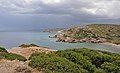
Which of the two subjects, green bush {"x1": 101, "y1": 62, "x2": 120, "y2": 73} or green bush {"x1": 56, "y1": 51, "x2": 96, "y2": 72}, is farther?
green bush {"x1": 56, "y1": 51, "x2": 96, "y2": 72}

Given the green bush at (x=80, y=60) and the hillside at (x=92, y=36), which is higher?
the green bush at (x=80, y=60)

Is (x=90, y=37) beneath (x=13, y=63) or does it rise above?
beneath

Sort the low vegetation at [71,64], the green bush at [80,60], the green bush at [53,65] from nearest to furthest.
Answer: the green bush at [53,65] → the low vegetation at [71,64] → the green bush at [80,60]

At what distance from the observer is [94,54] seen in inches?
1268

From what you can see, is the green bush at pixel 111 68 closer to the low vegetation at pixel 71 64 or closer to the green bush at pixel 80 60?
the low vegetation at pixel 71 64

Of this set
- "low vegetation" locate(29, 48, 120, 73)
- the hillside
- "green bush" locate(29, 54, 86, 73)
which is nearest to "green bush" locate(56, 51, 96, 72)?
"low vegetation" locate(29, 48, 120, 73)

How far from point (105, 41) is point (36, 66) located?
5399 inches

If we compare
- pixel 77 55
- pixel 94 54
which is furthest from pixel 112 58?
pixel 77 55

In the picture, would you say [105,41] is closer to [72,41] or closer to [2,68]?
[72,41]

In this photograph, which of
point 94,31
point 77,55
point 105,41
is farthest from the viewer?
point 94,31

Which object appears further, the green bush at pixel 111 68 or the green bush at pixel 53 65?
the green bush at pixel 111 68

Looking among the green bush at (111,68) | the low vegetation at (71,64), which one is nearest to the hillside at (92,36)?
the low vegetation at (71,64)

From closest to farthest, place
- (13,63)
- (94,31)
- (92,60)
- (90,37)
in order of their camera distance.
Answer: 1. (13,63)
2. (92,60)
3. (90,37)
4. (94,31)

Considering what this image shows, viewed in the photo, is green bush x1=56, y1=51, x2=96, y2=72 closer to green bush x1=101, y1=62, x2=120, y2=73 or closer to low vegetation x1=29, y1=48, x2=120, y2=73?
low vegetation x1=29, y1=48, x2=120, y2=73
